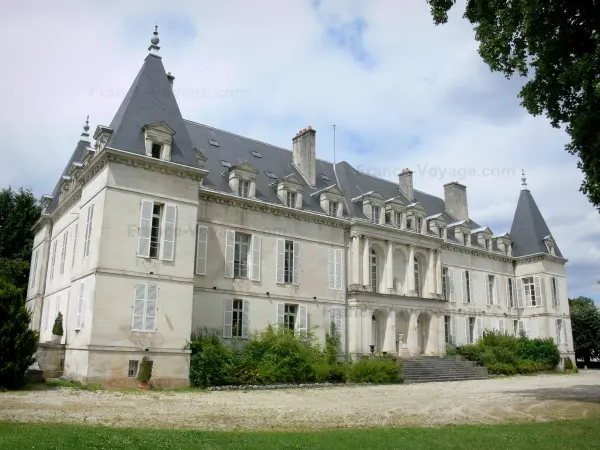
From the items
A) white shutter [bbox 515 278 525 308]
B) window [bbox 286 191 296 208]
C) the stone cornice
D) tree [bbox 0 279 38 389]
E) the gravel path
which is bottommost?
the gravel path

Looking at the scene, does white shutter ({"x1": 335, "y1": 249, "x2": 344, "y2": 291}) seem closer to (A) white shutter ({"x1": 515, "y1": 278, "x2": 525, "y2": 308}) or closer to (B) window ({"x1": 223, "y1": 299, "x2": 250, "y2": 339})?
(B) window ({"x1": 223, "y1": 299, "x2": 250, "y2": 339})

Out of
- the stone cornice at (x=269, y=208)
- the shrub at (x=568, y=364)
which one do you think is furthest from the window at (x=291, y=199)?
the shrub at (x=568, y=364)

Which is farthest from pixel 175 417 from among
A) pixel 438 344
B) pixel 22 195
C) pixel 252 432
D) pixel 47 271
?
pixel 22 195

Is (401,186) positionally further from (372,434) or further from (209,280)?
(372,434)

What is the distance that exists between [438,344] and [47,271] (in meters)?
20.2

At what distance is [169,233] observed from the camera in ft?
58.7

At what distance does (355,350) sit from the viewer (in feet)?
77.3

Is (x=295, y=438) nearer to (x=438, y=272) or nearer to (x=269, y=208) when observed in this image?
(x=269, y=208)

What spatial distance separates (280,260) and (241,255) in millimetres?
1851

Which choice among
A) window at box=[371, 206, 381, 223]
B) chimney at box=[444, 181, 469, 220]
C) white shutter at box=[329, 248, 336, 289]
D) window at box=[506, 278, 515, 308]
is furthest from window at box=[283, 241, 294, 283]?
window at box=[506, 278, 515, 308]

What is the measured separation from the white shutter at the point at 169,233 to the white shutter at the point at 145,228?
1.60 ft

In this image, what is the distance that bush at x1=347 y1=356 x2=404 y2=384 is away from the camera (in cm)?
2033

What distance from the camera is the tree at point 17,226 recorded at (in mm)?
30109

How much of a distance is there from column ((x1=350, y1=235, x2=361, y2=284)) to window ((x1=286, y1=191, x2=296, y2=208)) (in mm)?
3633
